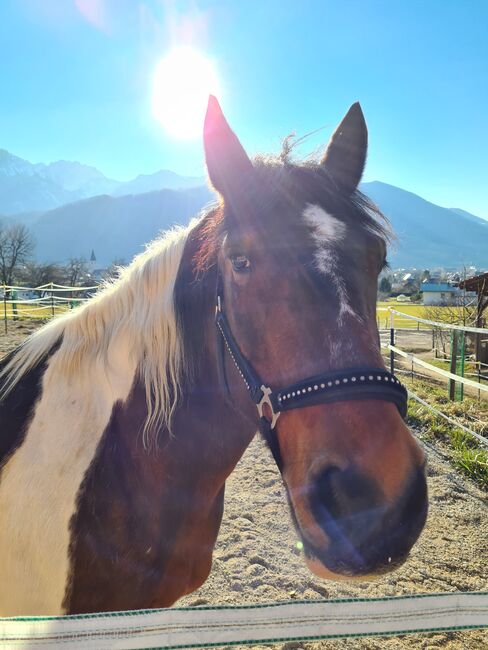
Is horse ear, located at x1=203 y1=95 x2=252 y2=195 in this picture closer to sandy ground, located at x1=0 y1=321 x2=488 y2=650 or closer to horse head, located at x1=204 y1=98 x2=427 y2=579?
horse head, located at x1=204 y1=98 x2=427 y2=579

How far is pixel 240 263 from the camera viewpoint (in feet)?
4.78

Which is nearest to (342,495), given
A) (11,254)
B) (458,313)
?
(458,313)

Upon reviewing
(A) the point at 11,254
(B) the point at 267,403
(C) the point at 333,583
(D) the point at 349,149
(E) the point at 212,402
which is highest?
(A) the point at 11,254

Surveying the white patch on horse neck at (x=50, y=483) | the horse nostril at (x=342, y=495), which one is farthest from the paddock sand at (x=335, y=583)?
the horse nostril at (x=342, y=495)

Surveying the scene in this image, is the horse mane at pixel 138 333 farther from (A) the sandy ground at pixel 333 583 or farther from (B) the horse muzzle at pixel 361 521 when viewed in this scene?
(A) the sandy ground at pixel 333 583

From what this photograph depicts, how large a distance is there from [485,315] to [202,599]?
18304 millimetres

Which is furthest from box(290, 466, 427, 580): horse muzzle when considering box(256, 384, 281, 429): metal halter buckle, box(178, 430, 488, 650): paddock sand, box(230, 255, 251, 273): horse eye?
box(178, 430, 488, 650): paddock sand

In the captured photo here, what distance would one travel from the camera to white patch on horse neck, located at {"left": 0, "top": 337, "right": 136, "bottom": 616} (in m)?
1.61

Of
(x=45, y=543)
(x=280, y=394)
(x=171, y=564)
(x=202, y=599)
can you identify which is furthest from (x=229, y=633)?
(x=202, y=599)

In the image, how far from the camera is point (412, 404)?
8.09 meters

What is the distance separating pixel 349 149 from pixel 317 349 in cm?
122

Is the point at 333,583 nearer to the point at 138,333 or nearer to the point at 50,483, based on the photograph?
the point at 50,483

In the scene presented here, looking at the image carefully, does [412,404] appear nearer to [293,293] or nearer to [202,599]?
[202,599]

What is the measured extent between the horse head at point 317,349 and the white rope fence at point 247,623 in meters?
0.13
